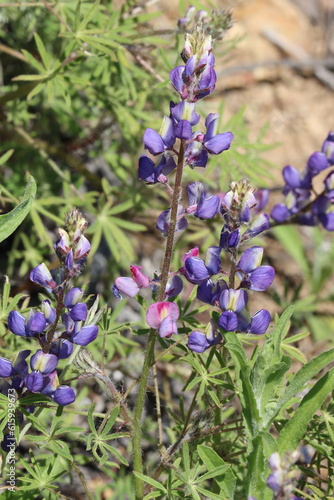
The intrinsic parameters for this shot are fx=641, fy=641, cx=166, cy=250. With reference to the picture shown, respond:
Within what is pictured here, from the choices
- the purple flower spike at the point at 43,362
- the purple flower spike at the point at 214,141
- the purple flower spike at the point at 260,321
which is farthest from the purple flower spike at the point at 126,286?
the purple flower spike at the point at 214,141

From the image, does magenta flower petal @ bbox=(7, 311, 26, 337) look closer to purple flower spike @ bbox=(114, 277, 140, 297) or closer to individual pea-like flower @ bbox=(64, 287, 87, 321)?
individual pea-like flower @ bbox=(64, 287, 87, 321)

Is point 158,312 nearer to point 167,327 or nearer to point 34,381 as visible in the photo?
point 167,327

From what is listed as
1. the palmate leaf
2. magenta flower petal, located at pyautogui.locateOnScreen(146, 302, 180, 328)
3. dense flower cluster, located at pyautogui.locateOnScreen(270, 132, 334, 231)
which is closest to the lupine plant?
magenta flower petal, located at pyautogui.locateOnScreen(146, 302, 180, 328)

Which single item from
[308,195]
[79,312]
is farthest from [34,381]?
[308,195]

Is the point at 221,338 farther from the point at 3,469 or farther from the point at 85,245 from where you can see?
the point at 3,469

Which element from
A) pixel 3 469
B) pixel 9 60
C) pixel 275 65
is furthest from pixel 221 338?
pixel 275 65

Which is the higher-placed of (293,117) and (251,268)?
(251,268)

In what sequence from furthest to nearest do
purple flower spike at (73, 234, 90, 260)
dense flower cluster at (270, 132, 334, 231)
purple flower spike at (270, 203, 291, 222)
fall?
purple flower spike at (270, 203, 291, 222)
dense flower cluster at (270, 132, 334, 231)
purple flower spike at (73, 234, 90, 260)

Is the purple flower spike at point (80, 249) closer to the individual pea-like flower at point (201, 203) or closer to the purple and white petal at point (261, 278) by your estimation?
the individual pea-like flower at point (201, 203)
